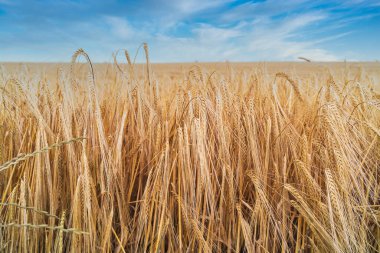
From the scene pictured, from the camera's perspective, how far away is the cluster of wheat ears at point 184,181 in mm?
991

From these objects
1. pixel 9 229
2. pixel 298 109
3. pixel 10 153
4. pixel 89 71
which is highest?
pixel 89 71

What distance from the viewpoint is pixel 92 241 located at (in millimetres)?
1032

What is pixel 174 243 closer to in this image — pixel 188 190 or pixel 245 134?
pixel 188 190

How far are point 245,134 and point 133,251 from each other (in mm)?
701

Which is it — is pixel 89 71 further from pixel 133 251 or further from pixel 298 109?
pixel 298 109

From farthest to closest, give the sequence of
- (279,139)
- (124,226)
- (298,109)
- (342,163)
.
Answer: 1. (298,109)
2. (279,139)
3. (124,226)
4. (342,163)

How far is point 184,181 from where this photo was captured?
1.04m

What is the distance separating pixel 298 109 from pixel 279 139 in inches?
15.7

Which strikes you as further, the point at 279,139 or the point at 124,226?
the point at 279,139

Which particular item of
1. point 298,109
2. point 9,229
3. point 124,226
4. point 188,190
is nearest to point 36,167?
point 9,229

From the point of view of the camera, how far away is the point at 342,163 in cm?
97

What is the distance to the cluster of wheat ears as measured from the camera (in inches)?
39.0


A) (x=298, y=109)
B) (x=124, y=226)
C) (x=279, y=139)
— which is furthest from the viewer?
(x=298, y=109)

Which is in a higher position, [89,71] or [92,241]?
[89,71]
